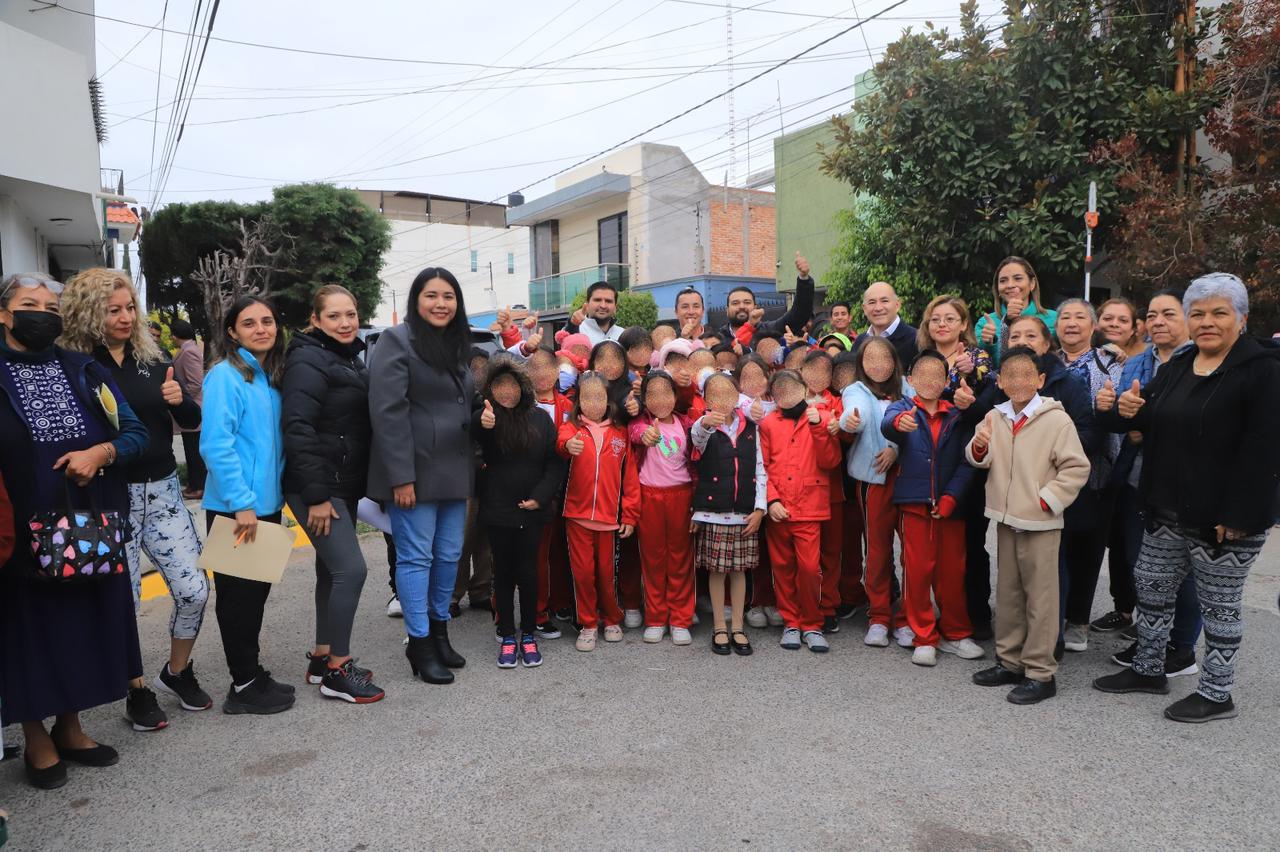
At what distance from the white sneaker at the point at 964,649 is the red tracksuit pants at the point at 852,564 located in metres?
0.81

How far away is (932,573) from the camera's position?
477 cm

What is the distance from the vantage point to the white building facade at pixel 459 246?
4500 cm

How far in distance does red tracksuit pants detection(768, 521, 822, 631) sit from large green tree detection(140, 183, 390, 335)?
2022cm

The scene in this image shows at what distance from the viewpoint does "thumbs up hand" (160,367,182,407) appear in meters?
4.01

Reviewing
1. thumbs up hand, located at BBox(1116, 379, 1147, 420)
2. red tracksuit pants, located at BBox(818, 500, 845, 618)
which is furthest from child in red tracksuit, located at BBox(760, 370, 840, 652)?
thumbs up hand, located at BBox(1116, 379, 1147, 420)

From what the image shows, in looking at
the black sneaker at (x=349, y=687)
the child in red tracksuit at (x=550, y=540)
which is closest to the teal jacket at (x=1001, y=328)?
the child in red tracksuit at (x=550, y=540)

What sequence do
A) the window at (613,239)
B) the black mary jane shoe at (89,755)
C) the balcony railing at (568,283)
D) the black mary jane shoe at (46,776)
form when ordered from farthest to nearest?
the window at (613,239)
the balcony railing at (568,283)
the black mary jane shoe at (89,755)
the black mary jane shoe at (46,776)

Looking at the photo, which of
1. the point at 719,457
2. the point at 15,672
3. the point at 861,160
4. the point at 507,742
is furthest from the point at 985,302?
the point at 15,672

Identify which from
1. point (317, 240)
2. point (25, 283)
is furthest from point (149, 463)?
point (317, 240)

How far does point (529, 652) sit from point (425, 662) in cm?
59

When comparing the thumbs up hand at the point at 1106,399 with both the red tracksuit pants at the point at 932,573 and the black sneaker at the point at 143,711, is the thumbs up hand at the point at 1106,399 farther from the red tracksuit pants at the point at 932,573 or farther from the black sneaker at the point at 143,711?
the black sneaker at the point at 143,711

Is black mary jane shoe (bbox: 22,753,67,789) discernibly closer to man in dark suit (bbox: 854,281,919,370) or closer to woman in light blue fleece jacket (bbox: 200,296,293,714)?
woman in light blue fleece jacket (bbox: 200,296,293,714)

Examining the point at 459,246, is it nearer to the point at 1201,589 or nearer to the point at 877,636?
the point at 877,636

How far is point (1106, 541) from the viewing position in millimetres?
4824
